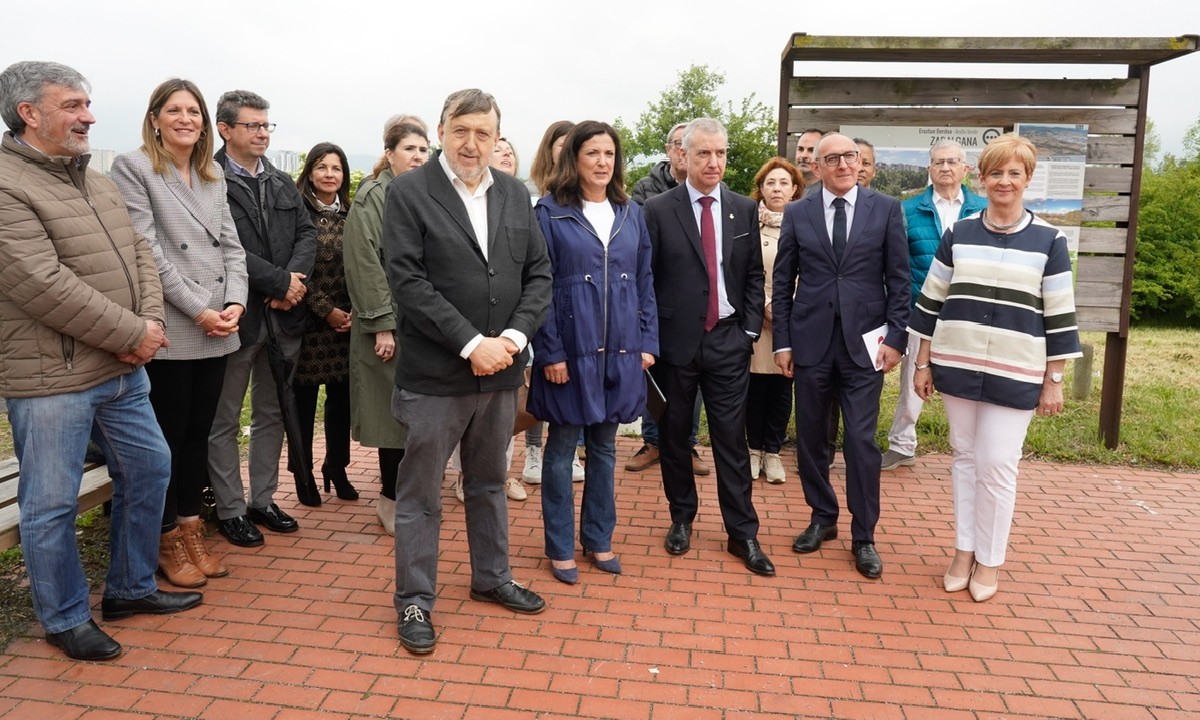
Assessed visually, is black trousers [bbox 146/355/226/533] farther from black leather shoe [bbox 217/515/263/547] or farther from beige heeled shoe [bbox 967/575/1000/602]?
beige heeled shoe [bbox 967/575/1000/602]

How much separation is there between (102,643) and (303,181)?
2766 millimetres

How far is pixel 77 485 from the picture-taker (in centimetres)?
369

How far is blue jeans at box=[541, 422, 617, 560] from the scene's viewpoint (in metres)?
4.47

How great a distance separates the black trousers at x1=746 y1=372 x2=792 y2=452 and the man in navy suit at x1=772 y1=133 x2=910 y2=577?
1312mm

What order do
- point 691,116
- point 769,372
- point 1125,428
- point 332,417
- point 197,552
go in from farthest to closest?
1. point 691,116
2. point 1125,428
3. point 769,372
4. point 332,417
5. point 197,552

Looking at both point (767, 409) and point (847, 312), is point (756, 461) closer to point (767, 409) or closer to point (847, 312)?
point (767, 409)

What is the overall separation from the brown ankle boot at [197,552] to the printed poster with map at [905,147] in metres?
5.16

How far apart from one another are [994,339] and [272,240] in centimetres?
364

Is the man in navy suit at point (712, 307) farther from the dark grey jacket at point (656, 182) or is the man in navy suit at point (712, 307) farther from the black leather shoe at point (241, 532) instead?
the black leather shoe at point (241, 532)

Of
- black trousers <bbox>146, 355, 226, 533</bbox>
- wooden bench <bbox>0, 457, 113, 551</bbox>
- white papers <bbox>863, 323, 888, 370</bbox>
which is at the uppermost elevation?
white papers <bbox>863, 323, 888, 370</bbox>

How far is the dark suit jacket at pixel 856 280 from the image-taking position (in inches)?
184

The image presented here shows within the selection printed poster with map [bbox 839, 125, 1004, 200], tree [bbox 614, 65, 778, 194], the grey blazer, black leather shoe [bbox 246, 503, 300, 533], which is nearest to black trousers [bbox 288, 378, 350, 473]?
black leather shoe [bbox 246, 503, 300, 533]

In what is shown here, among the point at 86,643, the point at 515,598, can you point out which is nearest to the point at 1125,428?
the point at 515,598

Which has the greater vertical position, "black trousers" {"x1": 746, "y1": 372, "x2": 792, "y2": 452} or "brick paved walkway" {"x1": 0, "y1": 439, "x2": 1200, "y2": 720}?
"black trousers" {"x1": 746, "y1": 372, "x2": 792, "y2": 452}
